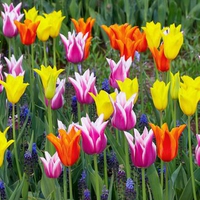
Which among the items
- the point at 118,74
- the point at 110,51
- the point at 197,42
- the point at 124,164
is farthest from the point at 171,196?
the point at 197,42

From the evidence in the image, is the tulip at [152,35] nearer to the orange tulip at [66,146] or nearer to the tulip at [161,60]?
the tulip at [161,60]

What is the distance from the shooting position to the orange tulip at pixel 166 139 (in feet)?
7.05

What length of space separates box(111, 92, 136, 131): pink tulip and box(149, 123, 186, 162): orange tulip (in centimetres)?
18

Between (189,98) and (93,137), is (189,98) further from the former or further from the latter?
(93,137)

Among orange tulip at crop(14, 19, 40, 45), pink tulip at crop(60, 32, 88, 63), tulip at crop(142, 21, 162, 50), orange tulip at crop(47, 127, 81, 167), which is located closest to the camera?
orange tulip at crop(47, 127, 81, 167)

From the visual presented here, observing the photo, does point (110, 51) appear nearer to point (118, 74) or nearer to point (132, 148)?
point (118, 74)

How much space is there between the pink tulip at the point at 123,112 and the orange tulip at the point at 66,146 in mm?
222

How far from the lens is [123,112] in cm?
229

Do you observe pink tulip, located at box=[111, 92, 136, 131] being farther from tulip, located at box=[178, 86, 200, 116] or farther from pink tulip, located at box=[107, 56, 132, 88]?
pink tulip, located at box=[107, 56, 132, 88]

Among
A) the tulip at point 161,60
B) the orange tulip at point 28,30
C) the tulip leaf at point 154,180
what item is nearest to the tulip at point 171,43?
the tulip at point 161,60

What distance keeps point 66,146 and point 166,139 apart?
0.33 m

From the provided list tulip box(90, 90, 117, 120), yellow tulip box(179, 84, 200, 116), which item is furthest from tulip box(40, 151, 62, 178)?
yellow tulip box(179, 84, 200, 116)

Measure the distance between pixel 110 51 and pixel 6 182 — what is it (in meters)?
1.98

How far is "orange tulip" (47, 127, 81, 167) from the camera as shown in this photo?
6.95ft
